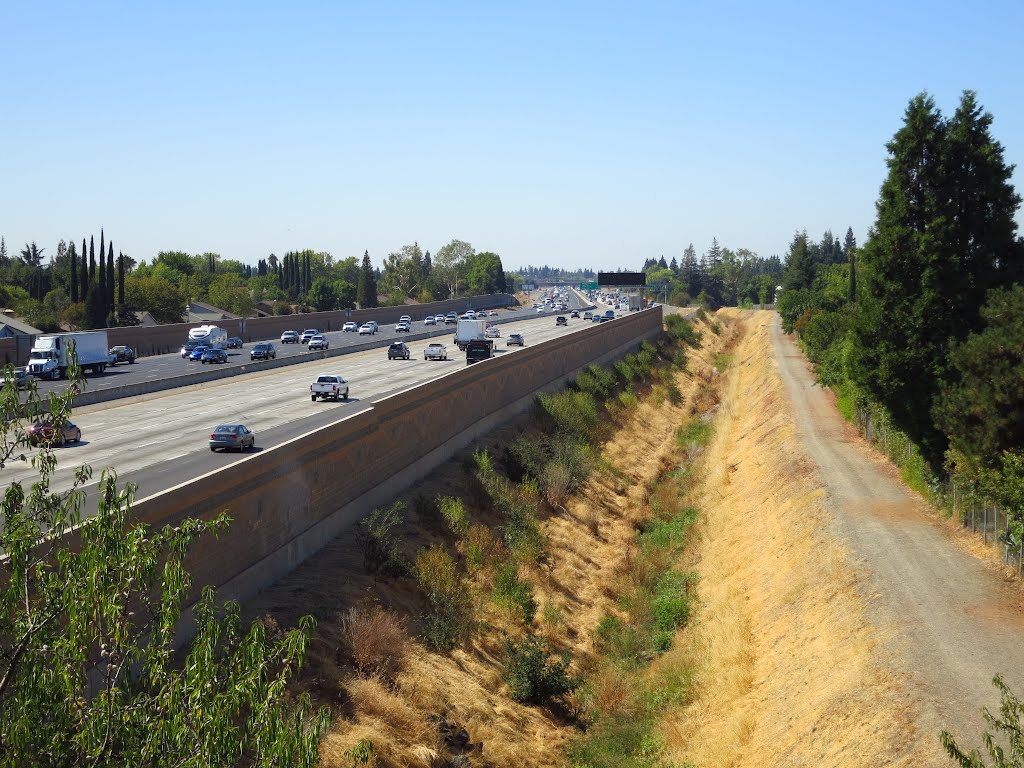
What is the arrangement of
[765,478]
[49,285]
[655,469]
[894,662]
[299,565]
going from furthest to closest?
[49,285] < [655,469] < [765,478] < [299,565] < [894,662]

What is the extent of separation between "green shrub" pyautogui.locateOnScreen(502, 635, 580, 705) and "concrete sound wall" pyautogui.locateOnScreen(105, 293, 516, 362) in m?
53.5

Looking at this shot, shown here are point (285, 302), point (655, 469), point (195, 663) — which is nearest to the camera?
point (195, 663)

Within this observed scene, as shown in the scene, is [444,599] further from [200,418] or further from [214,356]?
[214,356]

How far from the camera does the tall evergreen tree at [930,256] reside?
3138 centimetres

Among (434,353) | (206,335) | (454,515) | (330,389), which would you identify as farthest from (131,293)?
(454,515)

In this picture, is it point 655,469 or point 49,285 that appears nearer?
point 655,469

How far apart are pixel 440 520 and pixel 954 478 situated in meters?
15.3

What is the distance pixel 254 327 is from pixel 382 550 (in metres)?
79.4

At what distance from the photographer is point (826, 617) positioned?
79.5 ft

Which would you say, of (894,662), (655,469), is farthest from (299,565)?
(655,469)

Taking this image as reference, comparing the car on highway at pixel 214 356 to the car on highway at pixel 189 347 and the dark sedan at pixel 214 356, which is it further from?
the car on highway at pixel 189 347

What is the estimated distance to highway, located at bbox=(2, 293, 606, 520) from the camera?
111 feet

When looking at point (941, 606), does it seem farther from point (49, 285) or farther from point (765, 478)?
point (49, 285)

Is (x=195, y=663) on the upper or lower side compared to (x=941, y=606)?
upper
